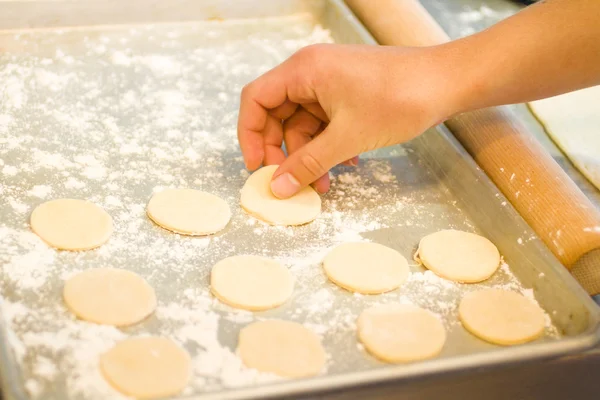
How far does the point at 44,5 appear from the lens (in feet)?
6.23

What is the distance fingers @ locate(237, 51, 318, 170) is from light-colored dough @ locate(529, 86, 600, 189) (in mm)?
711

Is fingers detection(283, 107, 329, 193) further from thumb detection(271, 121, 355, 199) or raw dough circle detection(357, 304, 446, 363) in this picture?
raw dough circle detection(357, 304, 446, 363)

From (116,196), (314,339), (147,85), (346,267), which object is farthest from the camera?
(147,85)

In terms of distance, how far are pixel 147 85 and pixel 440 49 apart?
2.62 ft

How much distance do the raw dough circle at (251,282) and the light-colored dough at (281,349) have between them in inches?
2.3

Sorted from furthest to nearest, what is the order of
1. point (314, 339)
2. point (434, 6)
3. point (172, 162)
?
point (434, 6) < point (172, 162) < point (314, 339)

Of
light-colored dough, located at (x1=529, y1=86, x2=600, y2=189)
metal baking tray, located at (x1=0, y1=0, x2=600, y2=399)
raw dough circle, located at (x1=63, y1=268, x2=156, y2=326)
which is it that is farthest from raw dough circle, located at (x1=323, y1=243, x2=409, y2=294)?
light-colored dough, located at (x1=529, y1=86, x2=600, y2=189)

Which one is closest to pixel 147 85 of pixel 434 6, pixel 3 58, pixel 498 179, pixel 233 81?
pixel 233 81

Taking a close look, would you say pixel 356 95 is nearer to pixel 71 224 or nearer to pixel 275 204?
pixel 275 204

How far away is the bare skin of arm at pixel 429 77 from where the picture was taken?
51.1 inches

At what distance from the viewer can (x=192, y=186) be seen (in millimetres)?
1539

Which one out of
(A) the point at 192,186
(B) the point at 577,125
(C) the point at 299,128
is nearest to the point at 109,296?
(A) the point at 192,186

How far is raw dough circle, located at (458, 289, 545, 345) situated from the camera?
1238 millimetres

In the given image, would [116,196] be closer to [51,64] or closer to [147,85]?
[147,85]
